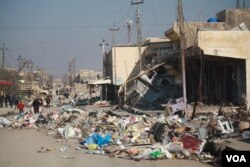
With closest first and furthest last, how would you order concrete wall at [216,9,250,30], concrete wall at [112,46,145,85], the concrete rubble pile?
1. the concrete rubble pile
2. concrete wall at [216,9,250,30]
3. concrete wall at [112,46,145,85]

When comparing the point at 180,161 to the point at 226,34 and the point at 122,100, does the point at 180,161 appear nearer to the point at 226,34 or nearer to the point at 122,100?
the point at 226,34

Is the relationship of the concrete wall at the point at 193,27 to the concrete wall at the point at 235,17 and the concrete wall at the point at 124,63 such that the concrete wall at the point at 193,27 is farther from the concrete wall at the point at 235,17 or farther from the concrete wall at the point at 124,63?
the concrete wall at the point at 124,63

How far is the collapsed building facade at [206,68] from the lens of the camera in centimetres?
2292

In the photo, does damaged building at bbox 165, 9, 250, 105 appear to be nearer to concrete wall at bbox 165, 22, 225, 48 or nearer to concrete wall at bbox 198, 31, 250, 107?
concrete wall at bbox 198, 31, 250, 107

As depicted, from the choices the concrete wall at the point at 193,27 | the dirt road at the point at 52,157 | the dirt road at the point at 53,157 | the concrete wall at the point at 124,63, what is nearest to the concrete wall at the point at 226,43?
the concrete wall at the point at 193,27

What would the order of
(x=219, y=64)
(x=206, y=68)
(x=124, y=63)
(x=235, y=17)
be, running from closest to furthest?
(x=219, y=64) < (x=206, y=68) < (x=235, y=17) < (x=124, y=63)

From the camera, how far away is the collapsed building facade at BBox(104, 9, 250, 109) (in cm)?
2292

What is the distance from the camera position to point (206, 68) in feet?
84.0

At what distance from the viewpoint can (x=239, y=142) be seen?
1230 cm

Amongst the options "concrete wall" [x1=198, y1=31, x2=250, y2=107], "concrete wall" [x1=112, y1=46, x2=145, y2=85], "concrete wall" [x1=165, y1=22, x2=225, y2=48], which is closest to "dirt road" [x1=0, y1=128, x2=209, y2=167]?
"concrete wall" [x1=198, y1=31, x2=250, y2=107]

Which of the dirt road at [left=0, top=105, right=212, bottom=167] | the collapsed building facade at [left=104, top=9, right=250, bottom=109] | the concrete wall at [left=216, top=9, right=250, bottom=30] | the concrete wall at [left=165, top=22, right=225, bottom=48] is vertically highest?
the concrete wall at [left=216, top=9, right=250, bottom=30]

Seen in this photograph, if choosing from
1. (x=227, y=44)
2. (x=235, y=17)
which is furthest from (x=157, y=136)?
(x=235, y=17)

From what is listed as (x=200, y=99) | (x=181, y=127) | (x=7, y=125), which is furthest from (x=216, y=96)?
(x=7, y=125)

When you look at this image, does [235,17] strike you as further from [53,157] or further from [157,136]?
[53,157]
